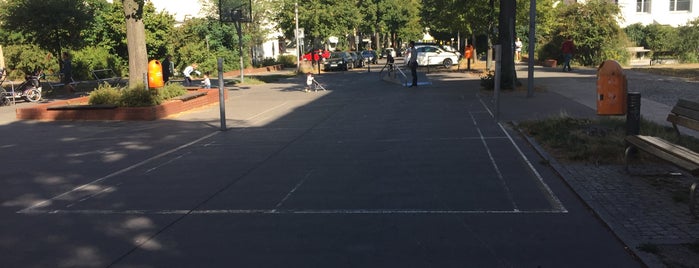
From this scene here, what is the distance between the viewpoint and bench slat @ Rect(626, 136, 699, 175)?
19.4ft

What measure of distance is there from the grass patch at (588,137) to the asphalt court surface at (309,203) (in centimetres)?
55

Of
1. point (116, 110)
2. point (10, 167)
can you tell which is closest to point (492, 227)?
point (10, 167)

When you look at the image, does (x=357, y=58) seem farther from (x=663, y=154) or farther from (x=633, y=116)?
(x=663, y=154)

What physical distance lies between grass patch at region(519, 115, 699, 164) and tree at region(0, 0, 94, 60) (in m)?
22.6

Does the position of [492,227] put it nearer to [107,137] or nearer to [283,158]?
[283,158]

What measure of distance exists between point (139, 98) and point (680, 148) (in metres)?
13.7

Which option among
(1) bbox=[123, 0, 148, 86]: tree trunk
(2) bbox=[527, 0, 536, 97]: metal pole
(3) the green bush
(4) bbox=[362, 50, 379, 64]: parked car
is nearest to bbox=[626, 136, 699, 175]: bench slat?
(2) bbox=[527, 0, 536, 97]: metal pole

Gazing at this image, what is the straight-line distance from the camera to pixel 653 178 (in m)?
7.53

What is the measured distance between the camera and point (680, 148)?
6.92 metres

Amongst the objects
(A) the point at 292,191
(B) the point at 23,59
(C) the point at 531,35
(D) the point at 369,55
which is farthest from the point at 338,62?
(A) the point at 292,191

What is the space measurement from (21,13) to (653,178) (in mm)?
26555

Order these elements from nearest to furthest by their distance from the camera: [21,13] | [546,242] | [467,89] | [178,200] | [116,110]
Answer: [546,242] → [178,200] → [116,110] → [467,89] → [21,13]

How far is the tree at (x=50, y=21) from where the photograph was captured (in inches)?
1038

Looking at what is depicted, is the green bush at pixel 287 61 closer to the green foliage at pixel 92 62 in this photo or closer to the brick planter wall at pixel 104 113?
the green foliage at pixel 92 62
